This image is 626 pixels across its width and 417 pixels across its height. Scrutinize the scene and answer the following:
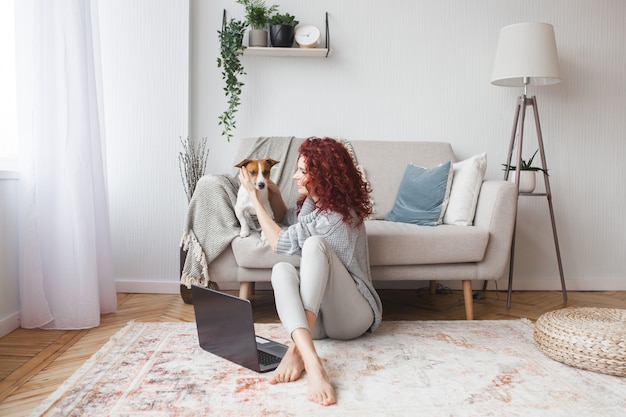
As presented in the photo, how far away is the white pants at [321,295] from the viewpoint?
5.62ft

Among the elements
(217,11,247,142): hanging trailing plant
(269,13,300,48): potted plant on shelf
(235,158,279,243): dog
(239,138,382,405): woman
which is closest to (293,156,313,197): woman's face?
(239,138,382,405): woman

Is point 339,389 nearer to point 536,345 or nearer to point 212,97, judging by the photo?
point 536,345

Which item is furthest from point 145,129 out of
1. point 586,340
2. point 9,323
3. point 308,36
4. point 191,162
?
point 586,340

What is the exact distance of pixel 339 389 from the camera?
1.62 metres

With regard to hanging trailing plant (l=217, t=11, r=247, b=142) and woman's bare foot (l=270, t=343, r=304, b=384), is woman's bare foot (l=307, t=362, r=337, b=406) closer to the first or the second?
woman's bare foot (l=270, t=343, r=304, b=384)

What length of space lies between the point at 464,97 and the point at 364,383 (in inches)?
87.3

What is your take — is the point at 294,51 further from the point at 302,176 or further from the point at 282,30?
the point at 302,176

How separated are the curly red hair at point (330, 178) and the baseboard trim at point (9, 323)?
1420 millimetres

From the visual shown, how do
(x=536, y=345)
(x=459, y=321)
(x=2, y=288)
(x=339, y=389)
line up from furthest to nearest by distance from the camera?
(x=459, y=321) < (x=2, y=288) < (x=536, y=345) < (x=339, y=389)

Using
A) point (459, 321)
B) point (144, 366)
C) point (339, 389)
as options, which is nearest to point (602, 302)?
point (459, 321)

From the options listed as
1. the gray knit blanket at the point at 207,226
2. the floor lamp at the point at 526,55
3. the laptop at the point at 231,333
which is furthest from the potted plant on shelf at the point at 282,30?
the laptop at the point at 231,333

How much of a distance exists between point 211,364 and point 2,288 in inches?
42.5

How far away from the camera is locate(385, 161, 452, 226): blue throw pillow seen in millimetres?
2688

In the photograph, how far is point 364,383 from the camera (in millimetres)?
1672
